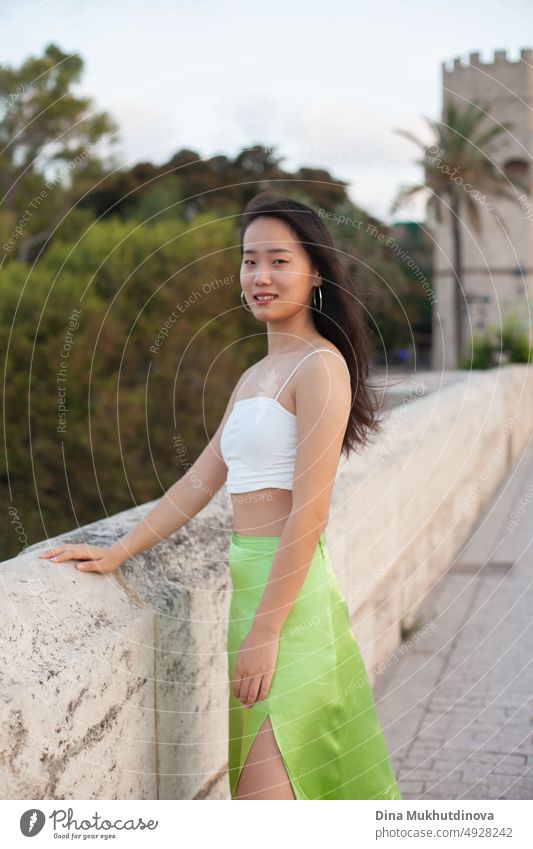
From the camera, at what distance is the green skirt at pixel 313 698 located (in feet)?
6.47

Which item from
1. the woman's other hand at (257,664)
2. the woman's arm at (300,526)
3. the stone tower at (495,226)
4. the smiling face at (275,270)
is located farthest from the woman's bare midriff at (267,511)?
the stone tower at (495,226)

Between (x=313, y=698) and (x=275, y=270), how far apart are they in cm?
88

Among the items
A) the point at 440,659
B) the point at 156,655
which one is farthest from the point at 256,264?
the point at 440,659

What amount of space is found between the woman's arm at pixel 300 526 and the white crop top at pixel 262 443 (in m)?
0.06

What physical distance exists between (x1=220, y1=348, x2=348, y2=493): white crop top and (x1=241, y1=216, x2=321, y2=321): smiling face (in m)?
0.14

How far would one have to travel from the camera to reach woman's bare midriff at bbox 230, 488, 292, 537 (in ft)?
6.71

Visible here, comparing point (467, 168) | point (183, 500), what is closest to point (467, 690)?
point (183, 500)

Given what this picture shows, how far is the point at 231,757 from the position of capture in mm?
2094

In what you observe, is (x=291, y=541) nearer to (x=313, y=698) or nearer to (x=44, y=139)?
(x=313, y=698)

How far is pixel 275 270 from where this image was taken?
2.07 meters

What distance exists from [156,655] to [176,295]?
24.6 metres

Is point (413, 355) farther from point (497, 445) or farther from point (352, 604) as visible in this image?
point (497, 445)

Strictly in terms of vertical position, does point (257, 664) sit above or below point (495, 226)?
below

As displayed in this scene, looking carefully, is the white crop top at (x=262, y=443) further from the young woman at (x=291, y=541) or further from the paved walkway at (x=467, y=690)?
the paved walkway at (x=467, y=690)
